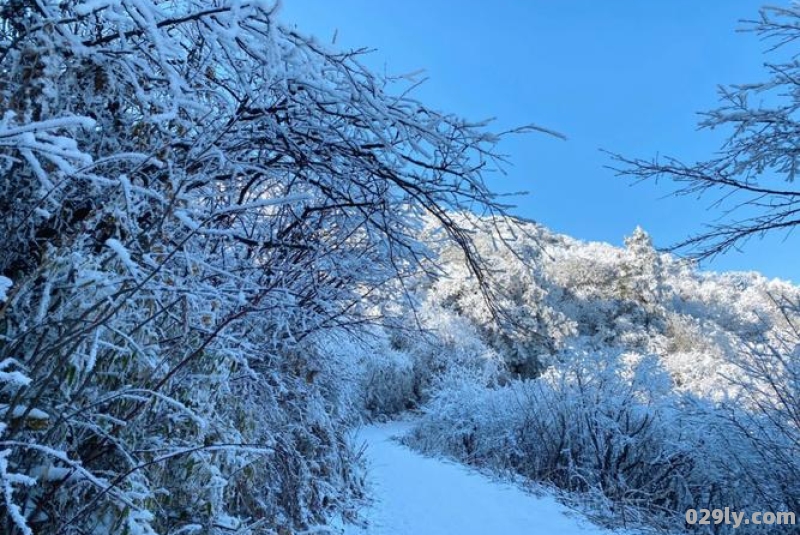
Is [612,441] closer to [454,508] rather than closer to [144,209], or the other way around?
[454,508]

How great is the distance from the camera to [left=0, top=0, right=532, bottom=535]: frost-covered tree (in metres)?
1.41

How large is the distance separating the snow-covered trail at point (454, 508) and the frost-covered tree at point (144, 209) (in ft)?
8.95

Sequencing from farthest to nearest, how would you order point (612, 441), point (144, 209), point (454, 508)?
point (612, 441) < point (454, 508) < point (144, 209)

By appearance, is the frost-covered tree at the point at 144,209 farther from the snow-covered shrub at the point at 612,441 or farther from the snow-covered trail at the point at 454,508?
the snow-covered shrub at the point at 612,441

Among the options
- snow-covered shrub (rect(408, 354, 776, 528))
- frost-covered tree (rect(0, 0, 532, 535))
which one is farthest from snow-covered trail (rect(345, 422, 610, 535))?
frost-covered tree (rect(0, 0, 532, 535))

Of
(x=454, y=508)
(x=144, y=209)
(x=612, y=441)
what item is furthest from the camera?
(x=612, y=441)

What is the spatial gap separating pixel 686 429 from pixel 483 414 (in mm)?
4307

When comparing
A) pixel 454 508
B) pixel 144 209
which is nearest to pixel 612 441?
pixel 454 508

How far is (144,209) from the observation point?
200 cm

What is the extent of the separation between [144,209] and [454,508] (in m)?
4.77

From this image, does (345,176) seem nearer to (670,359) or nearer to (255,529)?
(255,529)

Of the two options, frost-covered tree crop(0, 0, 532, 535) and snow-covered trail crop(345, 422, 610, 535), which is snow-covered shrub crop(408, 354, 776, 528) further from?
frost-covered tree crop(0, 0, 532, 535)

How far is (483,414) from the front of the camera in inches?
428

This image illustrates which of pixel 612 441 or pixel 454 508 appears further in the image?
pixel 612 441
